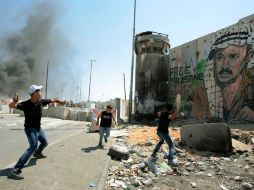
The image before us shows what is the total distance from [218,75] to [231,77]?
1344mm

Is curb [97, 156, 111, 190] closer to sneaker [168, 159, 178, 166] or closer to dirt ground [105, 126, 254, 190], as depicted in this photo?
dirt ground [105, 126, 254, 190]

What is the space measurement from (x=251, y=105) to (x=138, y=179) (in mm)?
12410

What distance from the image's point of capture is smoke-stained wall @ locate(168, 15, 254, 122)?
1842 cm

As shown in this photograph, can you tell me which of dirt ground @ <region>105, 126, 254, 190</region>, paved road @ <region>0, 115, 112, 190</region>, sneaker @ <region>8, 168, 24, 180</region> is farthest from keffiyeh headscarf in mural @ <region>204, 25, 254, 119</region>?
sneaker @ <region>8, 168, 24, 180</region>

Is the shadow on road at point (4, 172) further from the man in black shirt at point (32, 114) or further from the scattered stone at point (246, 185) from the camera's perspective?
the scattered stone at point (246, 185)

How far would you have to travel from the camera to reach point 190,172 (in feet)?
27.4

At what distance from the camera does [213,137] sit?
10414 millimetres

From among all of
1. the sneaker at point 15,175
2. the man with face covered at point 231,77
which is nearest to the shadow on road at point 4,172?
the sneaker at point 15,175

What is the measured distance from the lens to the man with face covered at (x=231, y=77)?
59.8ft

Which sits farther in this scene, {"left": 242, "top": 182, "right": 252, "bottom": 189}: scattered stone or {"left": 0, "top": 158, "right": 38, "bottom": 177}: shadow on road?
{"left": 242, "top": 182, "right": 252, "bottom": 189}: scattered stone

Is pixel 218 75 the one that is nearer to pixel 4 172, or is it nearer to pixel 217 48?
pixel 217 48

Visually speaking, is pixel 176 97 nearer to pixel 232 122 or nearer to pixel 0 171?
pixel 232 122

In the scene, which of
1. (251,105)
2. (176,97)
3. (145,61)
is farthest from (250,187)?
(145,61)

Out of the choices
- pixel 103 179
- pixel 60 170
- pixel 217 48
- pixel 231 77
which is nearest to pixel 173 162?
pixel 103 179
